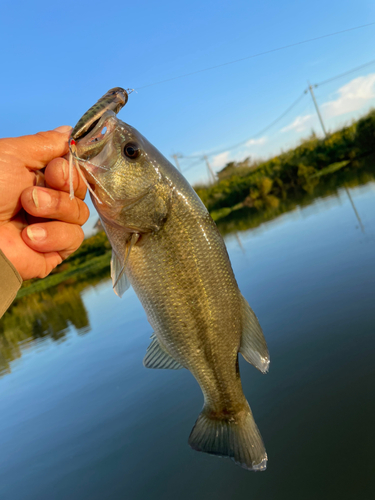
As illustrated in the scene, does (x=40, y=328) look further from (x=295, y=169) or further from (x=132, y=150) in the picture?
(x=295, y=169)

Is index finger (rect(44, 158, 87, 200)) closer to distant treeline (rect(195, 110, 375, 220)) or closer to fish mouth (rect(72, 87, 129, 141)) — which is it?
fish mouth (rect(72, 87, 129, 141))

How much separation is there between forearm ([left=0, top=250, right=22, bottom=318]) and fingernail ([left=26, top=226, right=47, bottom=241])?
27cm

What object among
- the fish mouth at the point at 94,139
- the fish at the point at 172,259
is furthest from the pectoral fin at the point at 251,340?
the fish mouth at the point at 94,139

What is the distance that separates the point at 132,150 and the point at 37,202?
772 mm

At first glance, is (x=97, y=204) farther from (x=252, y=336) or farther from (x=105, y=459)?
(x=105, y=459)

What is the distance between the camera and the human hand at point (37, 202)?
8.11ft

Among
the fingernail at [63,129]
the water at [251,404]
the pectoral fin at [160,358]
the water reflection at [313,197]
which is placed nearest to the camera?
the pectoral fin at [160,358]

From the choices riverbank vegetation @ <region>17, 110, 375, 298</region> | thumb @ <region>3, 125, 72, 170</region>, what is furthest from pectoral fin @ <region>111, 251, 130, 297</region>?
riverbank vegetation @ <region>17, 110, 375, 298</region>

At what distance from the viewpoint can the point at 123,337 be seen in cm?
902

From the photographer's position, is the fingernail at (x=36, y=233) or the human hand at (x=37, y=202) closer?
the human hand at (x=37, y=202)

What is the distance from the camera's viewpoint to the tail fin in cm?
227

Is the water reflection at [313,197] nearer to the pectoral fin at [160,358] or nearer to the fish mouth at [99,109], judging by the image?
the pectoral fin at [160,358]

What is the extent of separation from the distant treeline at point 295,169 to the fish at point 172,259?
28.3 meters

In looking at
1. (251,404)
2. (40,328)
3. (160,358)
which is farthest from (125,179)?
(40,328)
